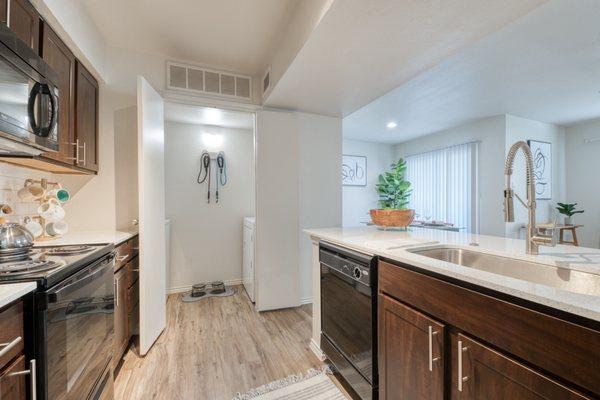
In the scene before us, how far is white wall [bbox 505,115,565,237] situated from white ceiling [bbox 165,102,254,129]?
3924mm

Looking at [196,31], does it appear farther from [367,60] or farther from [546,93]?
[546,93]

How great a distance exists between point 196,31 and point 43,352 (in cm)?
223

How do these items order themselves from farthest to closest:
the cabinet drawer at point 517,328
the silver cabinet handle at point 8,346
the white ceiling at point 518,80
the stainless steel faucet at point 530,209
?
the white ceiling at point 518,80 < the stainless steel faucet at point 530,209 < the silver cabinet handle at point 8,346 < the cabinet drawer at point 517,328

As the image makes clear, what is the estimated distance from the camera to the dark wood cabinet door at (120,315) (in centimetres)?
170

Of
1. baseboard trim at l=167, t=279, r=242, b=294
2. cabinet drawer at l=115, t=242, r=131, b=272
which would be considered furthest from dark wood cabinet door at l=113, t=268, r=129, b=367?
baseboard trim at l=167, t=279, r=242, b=294

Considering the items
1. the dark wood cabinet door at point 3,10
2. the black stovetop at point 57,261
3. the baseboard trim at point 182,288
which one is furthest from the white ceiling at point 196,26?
the baseboard trim at point 182,288

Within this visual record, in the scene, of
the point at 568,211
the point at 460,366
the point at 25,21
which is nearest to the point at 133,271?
the point at 25,21

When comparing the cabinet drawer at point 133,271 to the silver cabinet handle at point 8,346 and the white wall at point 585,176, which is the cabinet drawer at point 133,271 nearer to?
the silver cabinet handle at point 8,346

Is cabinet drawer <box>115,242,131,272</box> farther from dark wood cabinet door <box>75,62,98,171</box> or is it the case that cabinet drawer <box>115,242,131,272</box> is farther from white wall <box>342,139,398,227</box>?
white wall <box>342,139,398,227</box>

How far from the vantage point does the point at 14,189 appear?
1625 millimetres

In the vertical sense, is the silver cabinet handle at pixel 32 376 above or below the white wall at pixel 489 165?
below

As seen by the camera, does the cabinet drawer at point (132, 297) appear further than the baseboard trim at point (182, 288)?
No

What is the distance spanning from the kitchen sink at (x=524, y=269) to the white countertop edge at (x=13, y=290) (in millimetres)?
1512

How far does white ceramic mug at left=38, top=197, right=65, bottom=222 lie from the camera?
1.75 meters
